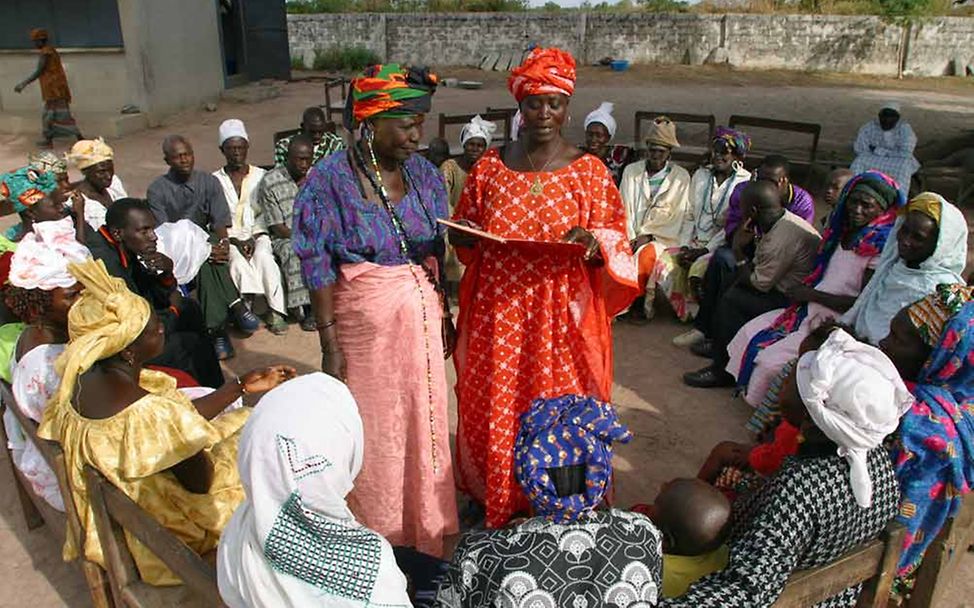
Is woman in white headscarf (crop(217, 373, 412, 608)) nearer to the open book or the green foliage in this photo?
the open book

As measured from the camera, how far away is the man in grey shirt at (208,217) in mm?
5848

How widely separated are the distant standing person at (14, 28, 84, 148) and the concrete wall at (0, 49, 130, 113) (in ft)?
3.10

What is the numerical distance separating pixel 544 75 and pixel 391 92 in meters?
0.65

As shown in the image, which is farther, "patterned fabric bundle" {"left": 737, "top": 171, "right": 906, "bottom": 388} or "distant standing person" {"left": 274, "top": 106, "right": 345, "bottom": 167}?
"distant standing person" {"left": 274, "top": 106, "right": 345, "bottom": 167}

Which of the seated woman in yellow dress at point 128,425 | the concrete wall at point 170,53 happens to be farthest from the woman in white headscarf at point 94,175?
the concrete wall at point 170,53

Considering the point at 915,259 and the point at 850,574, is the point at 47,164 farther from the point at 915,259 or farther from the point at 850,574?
the point at 915,259

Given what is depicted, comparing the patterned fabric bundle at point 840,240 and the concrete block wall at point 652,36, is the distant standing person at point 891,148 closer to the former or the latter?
the patterned fabric bundle at point 840,240

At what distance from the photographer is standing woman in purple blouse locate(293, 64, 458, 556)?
2.80 m

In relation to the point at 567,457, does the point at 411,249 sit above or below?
above

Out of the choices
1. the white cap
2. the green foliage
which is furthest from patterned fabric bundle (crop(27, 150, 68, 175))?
the green foliage

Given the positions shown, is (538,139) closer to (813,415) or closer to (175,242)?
(813,415)

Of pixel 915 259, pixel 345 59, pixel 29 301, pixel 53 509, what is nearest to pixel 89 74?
pixel 345 59

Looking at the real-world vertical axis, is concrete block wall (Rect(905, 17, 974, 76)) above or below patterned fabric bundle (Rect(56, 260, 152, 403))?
above

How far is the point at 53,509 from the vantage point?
3.36 metres
